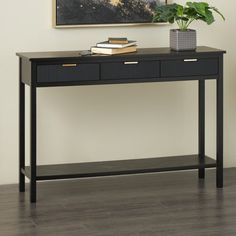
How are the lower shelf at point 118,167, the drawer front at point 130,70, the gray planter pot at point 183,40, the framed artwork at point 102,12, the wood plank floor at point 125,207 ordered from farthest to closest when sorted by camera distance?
the framed artwork at point 102,12
the gray planter pot at point 183,40
the lower shelf at point 118,167
the drawer front at point 130,70
the wood plank floor at point 125,207

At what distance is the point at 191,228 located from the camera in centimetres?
444

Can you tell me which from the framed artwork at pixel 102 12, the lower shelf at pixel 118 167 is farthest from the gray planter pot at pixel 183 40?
the lower shelf at pixel 118 167

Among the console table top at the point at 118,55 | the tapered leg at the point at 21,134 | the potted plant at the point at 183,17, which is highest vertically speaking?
the potted plant at the point at 183,17

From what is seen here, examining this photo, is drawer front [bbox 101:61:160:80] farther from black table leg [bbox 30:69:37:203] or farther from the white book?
black table leg [bbox 30:69:37:203]

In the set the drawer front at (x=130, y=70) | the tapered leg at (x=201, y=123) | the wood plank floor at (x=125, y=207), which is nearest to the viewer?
the wood plank floor at (x=125, y=207)

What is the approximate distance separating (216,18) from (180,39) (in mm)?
722

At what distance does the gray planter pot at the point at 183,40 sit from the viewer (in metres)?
5.26

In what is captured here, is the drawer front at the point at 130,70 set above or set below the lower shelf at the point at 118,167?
above

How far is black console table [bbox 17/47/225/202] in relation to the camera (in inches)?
194

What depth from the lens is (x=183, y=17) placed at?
527 centimetres

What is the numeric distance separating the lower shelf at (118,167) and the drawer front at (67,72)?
2.07 feet

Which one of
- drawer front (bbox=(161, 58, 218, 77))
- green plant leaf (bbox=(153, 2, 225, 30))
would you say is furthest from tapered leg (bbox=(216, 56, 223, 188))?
green plant leaf (bbox=(153, 2, 225, 30))

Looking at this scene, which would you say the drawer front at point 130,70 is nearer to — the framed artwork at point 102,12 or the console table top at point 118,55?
the console table top at point 118,55

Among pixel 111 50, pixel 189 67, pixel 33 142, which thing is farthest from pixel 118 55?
pixel 33 142
